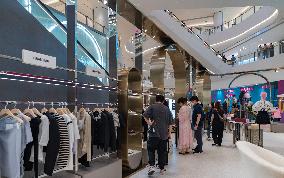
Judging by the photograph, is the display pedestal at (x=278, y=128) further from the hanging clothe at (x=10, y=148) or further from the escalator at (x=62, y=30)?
the hanging clothe at (x=10, y=148)

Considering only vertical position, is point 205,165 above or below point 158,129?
below

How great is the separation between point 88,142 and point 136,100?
2.46 m

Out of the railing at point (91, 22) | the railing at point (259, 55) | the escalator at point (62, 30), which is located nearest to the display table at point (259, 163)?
the escalator at point (62, 30)

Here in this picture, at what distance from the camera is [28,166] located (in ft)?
11.9

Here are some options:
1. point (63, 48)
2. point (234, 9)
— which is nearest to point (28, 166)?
point (63, 48)

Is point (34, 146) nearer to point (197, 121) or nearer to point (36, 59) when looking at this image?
point (36, 59)

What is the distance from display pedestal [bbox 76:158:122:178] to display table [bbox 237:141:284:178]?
2.19 metres

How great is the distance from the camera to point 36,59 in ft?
12.2

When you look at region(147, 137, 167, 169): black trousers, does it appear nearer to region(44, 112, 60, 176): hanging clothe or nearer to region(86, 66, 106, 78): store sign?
region(86, 66, 106, 78): store sign

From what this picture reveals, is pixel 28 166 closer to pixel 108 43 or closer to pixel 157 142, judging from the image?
pixel 157 142

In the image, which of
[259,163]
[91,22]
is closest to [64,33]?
[91,22]

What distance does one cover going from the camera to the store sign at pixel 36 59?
140 inches

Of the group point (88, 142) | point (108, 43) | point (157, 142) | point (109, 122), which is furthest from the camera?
point (108, 43)

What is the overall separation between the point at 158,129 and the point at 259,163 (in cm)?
307
